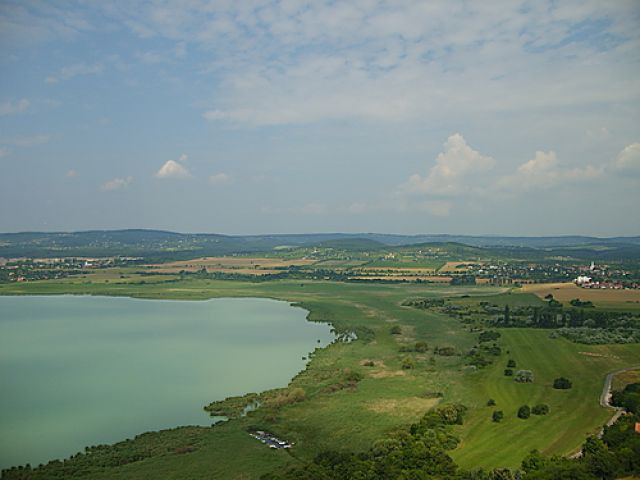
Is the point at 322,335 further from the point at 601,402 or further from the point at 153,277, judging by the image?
the point at 153,277

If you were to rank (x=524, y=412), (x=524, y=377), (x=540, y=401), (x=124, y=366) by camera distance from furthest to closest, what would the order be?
1. (x=124, y=366)
2. (x=524, y=377)
3. (x=540, y=401)
4. (x=524, y=412)

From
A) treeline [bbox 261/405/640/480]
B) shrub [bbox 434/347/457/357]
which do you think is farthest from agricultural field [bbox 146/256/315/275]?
treeline [bbox 261/405/640/480]

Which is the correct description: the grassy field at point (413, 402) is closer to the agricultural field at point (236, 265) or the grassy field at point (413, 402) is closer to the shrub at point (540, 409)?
the shrub at point (540, 409)

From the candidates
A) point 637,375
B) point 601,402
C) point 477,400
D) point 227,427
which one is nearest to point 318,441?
point 227,427

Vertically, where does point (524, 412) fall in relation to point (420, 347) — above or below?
above

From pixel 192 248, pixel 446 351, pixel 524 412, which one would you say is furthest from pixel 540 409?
pixel 192 248

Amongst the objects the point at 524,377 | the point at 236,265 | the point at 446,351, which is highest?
the point at 236,265

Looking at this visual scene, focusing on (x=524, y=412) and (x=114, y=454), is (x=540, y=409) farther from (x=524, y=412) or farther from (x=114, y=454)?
(x=114, y=454)
